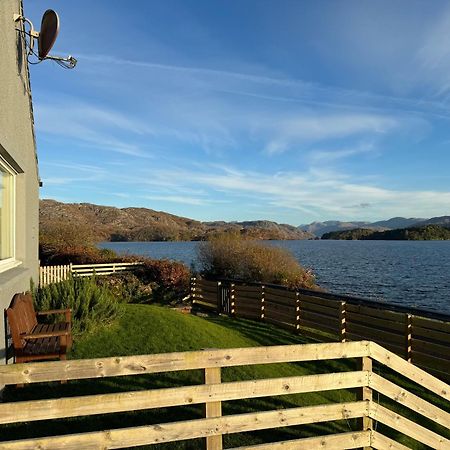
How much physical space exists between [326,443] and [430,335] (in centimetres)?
564

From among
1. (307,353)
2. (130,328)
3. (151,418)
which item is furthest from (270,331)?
(307,353)

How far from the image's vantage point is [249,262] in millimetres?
21453

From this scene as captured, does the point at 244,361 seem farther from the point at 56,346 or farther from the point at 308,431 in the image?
the point at 56,346

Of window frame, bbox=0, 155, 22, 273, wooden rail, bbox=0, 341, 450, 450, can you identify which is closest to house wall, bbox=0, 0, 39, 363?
window frame, bbox=0, 155, 22, 273

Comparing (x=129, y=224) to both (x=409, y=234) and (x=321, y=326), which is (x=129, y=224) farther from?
(x=321, y=326)

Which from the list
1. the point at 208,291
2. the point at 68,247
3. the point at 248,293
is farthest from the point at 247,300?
the point at 68,247

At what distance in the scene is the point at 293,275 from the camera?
20.9 m

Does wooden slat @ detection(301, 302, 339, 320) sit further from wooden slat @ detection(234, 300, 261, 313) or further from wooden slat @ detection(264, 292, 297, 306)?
wooden slat @ detection(234, 300, 261, 313)

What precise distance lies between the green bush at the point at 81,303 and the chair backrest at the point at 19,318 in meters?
1.05

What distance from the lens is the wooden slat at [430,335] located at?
8538 mm

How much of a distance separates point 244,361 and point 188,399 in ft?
2.00

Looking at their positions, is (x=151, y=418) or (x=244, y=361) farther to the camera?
(x=151, y=418)

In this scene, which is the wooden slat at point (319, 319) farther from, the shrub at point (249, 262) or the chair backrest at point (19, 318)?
the shrub at point (249, 262)

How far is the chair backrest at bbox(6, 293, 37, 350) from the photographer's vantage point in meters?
5.46
